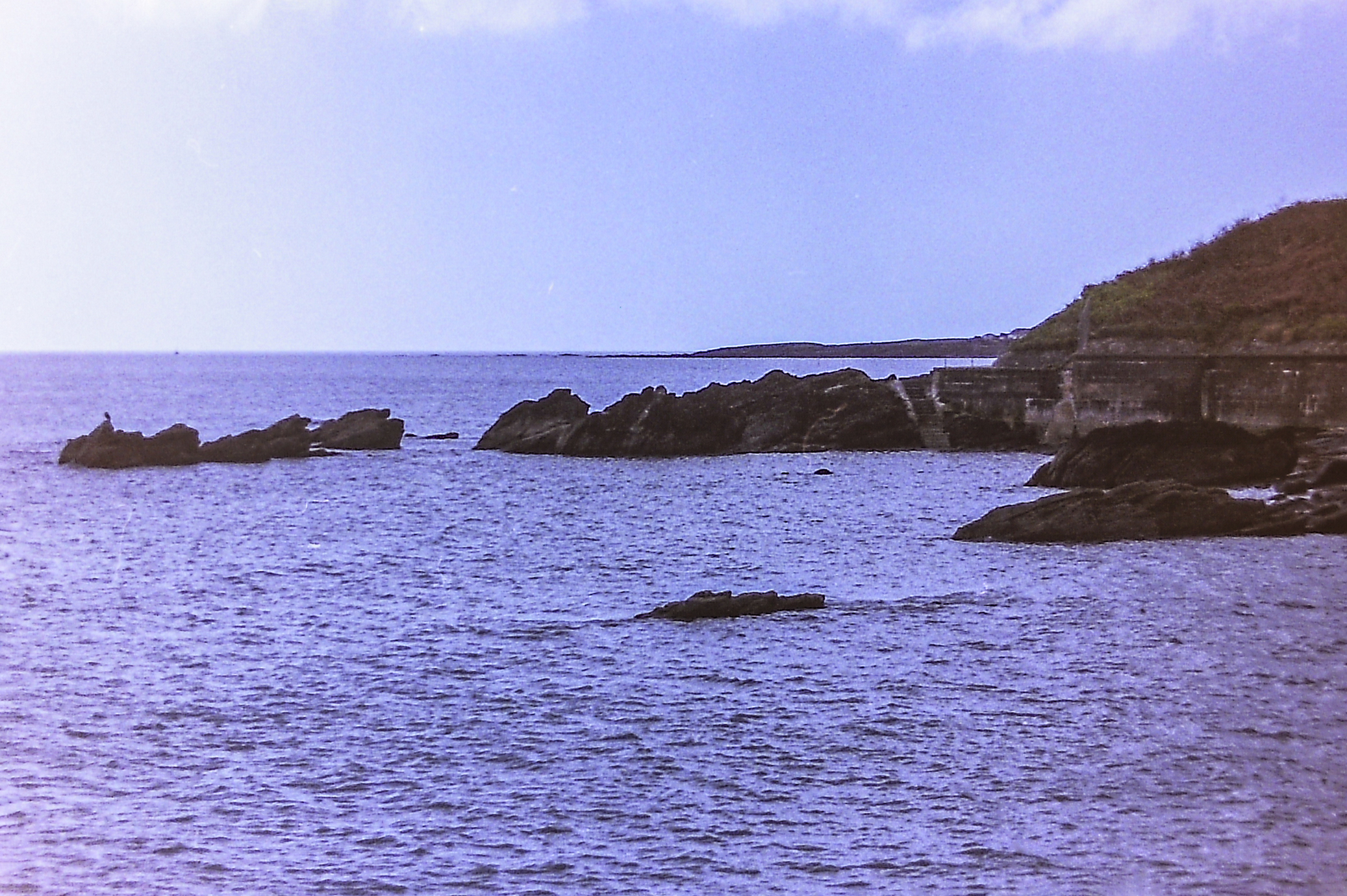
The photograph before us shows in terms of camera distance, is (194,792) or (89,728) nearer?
(194,792)

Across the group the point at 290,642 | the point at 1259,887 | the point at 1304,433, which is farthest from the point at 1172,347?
the point at 1259,887

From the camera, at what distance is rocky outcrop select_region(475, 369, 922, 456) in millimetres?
63406

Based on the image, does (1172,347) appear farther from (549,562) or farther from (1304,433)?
(549,562)

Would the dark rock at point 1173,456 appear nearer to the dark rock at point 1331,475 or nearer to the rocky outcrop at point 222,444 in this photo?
the dark rock at point 1331,475

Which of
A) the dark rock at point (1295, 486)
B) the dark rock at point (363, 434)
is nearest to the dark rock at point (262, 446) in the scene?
the dark rock at point (363, 434)

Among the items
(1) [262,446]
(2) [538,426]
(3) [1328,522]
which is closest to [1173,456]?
(3) [1328,522]

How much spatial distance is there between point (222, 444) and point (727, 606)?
46.6 meters

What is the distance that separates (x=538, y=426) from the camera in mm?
67625

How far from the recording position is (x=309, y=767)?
1530 cm

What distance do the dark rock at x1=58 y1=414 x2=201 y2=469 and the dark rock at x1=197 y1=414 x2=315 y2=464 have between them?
39.3 inches

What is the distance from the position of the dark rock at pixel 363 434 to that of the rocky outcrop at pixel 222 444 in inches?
1.3

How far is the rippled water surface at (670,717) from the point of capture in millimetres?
12367

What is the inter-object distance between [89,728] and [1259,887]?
13.2 meters

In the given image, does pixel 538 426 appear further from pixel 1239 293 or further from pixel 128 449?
pixel 1239 293
